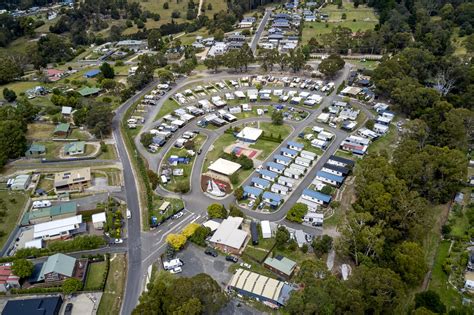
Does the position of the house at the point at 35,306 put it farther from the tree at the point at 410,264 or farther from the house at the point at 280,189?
the tree at the point at 410,264

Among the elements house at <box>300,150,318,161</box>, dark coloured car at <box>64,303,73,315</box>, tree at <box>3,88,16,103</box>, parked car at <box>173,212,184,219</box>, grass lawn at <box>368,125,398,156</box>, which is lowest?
grass lawn at <box>368,125,398,156</box>

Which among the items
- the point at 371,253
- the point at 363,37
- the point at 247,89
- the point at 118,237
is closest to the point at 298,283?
the point at 371,253

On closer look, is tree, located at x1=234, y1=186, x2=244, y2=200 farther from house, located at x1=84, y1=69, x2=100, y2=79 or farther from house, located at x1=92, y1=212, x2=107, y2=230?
house, located at x1=84, y1=69, x2=100, y2=79

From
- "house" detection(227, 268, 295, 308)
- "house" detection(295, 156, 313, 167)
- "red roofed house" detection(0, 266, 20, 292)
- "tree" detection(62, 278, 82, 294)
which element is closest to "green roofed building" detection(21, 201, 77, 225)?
"red roofed house" detection(0, 266, 20, 292)

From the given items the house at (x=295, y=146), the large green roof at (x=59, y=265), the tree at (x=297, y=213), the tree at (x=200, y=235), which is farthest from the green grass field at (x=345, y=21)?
the large green roof at (x=59, y=265)

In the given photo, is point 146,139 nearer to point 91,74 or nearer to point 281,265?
point 281,265
